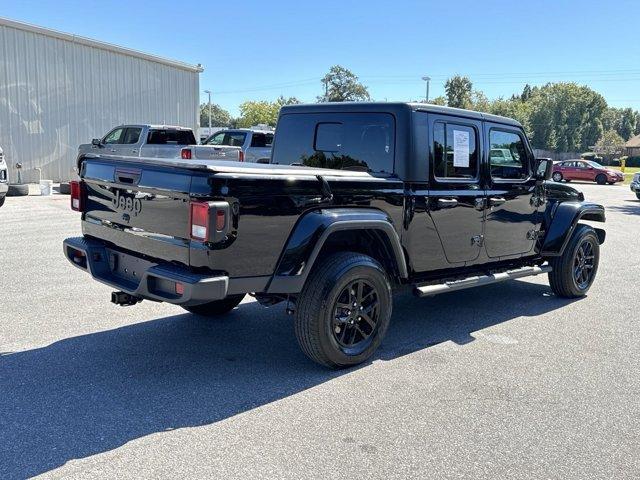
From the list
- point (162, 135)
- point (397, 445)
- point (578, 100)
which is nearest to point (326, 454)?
point (397, 445)

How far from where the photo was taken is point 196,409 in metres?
3.53

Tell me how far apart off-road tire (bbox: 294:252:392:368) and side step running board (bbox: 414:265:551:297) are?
65 cm

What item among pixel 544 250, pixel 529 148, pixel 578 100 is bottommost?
pixel 544 250

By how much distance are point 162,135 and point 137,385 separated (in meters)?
13.9

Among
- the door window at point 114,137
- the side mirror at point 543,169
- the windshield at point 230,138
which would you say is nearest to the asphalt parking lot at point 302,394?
the side mirror at point 543,169

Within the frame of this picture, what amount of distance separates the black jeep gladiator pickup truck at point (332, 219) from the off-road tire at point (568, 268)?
41 cm

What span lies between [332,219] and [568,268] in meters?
3.68

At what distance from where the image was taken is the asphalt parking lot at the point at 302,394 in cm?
300

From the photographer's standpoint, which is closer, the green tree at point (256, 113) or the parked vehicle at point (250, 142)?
the parked vehicle at point (250, 142)

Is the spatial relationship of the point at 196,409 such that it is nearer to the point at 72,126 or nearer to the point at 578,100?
the point at 72,126

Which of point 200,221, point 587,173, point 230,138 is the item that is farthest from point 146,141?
point 587,173

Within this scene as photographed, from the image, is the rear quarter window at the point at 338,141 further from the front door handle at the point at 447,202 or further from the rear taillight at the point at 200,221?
the rear taillight at the point at 200,221

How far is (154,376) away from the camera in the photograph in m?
4.01

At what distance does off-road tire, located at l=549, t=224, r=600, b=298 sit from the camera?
6387mm
